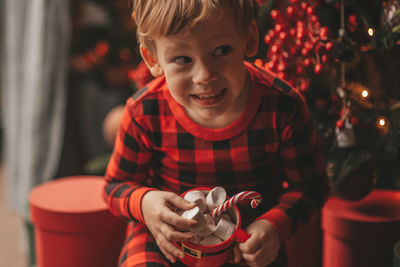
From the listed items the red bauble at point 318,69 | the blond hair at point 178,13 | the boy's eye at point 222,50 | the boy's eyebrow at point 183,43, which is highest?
the blond hair at point 178,13

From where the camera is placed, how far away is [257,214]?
85cm

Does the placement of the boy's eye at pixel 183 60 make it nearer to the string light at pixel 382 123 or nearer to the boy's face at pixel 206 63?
the boy's face at pixel 206 63

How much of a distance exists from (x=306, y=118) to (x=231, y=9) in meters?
0.25

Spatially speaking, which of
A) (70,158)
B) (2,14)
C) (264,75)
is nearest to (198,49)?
(264,75)

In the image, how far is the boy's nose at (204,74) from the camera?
2.26 feet

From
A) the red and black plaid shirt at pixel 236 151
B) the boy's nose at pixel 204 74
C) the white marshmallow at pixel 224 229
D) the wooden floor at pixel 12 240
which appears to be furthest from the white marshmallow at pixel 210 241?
the wooden floor at pixel 12 240

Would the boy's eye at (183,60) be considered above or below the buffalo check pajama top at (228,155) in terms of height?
above

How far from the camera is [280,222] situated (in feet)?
2.48

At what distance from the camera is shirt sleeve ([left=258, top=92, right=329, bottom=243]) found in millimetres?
794

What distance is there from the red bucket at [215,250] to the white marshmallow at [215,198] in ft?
0.08

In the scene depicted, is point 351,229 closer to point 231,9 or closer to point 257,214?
point 257,214

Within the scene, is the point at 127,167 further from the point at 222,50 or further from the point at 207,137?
the point at 222,50

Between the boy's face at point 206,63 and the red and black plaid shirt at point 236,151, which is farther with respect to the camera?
the red and black plaid shirt at point 236,151

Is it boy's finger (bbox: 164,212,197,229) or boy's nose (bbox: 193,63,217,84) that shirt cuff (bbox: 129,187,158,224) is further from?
boy's nose (bbox: 193,63,217,84)
